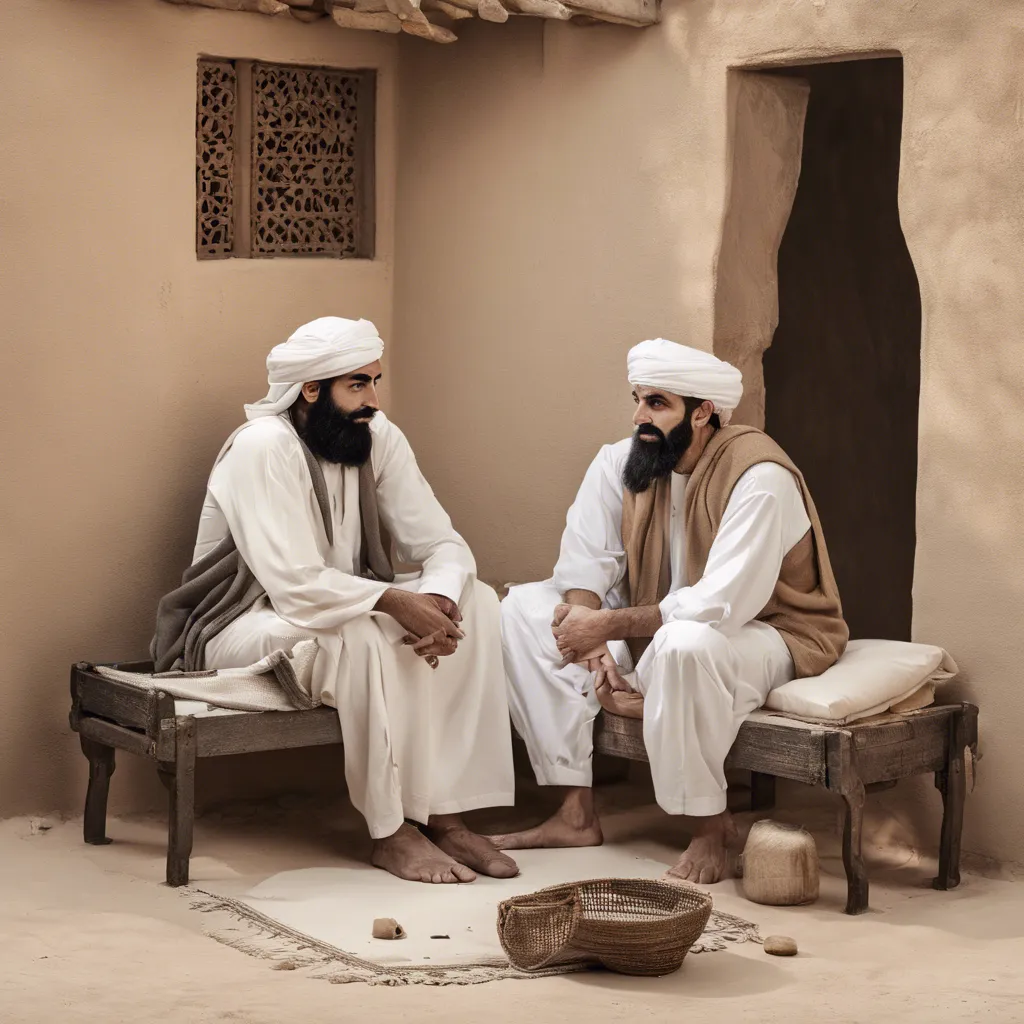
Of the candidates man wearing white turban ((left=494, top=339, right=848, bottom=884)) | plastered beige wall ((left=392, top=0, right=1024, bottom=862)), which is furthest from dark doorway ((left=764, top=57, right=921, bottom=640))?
man wearing white turban ((left=494, top=339, right=848, bottom=884))

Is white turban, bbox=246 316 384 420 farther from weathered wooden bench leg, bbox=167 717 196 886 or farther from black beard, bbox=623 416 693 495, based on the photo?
weathered wooden bench leg, bbox=167 717 196 886

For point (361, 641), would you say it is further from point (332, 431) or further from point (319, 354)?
point (319, 354)

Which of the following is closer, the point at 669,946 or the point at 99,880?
the point at 669,946

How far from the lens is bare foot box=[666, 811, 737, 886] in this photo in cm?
605

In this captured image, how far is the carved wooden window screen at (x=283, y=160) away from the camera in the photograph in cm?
705

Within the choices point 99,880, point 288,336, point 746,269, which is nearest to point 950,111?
point 746,269

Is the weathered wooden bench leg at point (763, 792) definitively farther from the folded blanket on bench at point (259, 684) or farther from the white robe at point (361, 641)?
the folded blanket on bench at point (259, 684)

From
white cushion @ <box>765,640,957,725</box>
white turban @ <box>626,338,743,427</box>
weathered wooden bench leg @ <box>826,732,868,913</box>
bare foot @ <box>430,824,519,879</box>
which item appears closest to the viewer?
weathered wooden bench leg @ <box>826,732,868,913</box>

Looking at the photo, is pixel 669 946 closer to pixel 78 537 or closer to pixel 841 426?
pixel 78 537

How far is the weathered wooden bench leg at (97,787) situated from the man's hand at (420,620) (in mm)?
1082

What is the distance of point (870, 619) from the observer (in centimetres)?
881

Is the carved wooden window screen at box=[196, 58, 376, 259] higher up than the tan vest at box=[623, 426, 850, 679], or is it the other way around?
the carved wooden window screen at box=[196, 58, 376, 259]

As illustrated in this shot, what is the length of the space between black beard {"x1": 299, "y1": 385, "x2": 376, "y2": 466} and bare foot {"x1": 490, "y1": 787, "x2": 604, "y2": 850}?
1426 millimetres

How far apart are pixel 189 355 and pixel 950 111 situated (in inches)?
112
